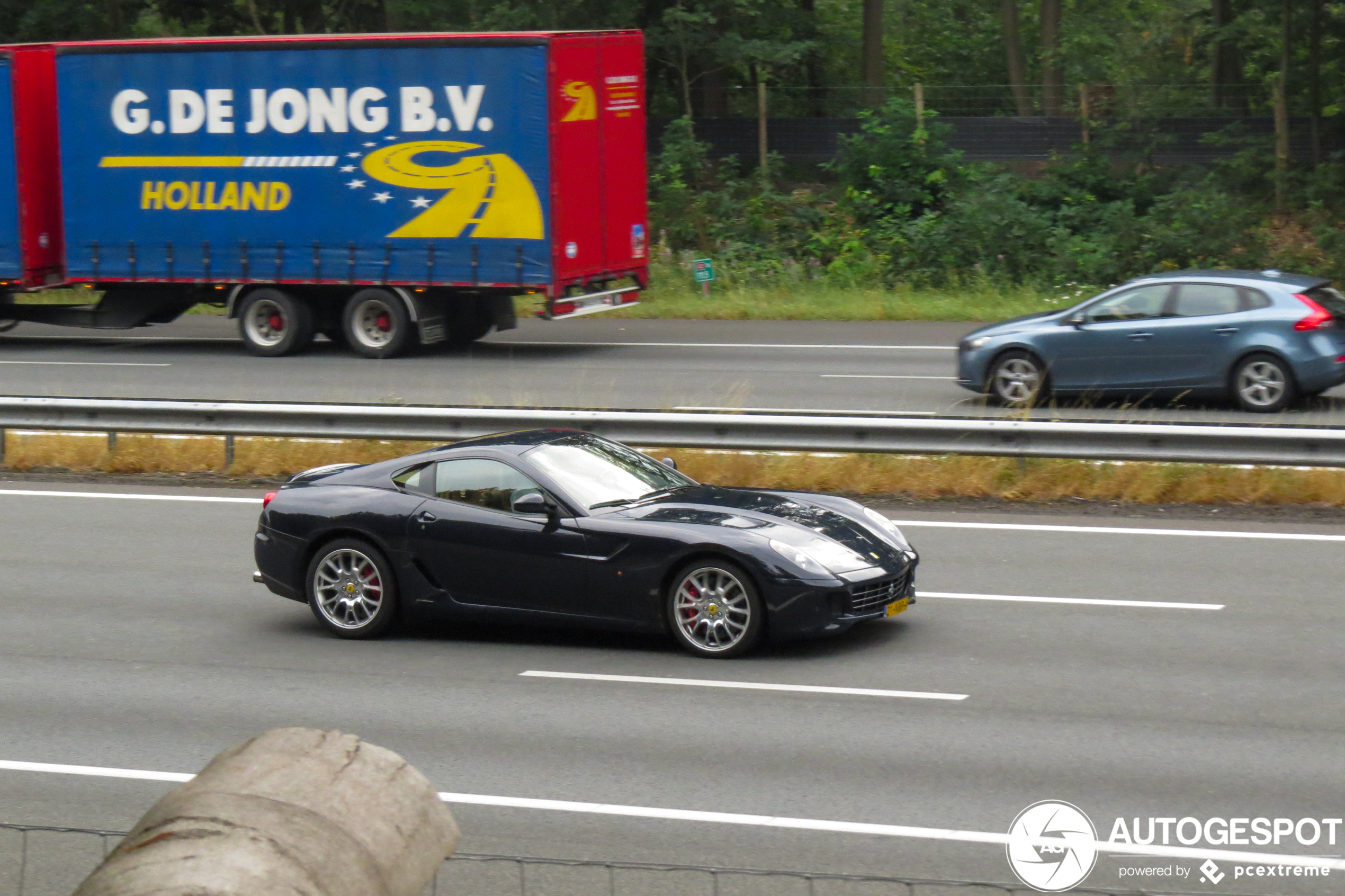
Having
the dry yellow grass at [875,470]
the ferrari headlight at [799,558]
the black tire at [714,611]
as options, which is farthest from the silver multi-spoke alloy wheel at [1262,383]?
the black tire at [714,611]

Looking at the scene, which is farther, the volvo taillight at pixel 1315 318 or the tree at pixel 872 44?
the tree at pixel 872 44

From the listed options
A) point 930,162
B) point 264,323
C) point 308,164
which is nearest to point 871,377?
point 308,164

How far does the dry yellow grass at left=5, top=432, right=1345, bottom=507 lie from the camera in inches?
487

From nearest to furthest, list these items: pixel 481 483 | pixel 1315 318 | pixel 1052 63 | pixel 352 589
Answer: pixel 481 483
pixel 352 589
pixel 1315 318
pixel 1052 63

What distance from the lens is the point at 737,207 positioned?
31797 millimetres

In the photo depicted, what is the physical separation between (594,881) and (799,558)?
3115 millimetres

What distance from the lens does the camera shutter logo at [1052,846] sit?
5430mm

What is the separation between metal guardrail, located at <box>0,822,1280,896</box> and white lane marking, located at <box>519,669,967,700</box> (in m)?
2.28

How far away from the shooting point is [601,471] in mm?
9266

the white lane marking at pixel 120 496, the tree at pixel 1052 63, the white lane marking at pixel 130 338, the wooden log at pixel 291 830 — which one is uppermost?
the tree at pixel 1052 63

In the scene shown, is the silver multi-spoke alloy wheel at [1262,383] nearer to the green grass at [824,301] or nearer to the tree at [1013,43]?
the green grass at [824,301]

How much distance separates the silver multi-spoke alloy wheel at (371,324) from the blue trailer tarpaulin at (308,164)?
0.53 metres

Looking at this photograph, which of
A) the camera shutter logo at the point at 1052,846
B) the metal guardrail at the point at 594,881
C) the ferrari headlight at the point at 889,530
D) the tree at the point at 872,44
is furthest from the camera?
the tree at the point at 872,44

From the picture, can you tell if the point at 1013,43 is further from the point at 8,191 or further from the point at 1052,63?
the point at 8,191
